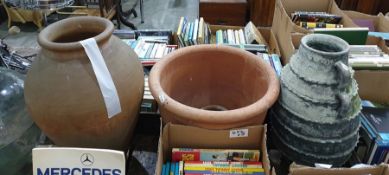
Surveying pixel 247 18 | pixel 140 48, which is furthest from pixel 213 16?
pixel 140 48

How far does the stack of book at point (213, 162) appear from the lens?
104 centimetres

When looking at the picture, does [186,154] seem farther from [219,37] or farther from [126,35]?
[126,35]

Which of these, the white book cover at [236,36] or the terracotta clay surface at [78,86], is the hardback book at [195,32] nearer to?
the white book cover at [236,36]

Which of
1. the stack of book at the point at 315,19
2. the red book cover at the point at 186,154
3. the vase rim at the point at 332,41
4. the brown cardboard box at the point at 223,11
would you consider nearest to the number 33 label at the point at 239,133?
the red book cover at the point at 186,154

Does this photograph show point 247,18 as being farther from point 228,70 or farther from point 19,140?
point 19,140

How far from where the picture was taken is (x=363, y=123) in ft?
3.99

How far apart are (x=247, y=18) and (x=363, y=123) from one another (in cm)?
170

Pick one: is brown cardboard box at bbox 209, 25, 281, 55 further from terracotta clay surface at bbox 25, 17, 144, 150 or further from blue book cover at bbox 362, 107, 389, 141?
terracotta clay surface at bbox 25, 17, 144, 150

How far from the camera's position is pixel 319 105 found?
3.27ft

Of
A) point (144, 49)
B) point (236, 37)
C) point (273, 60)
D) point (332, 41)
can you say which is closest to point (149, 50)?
point (144, 49)

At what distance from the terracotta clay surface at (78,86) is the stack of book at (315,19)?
1.16 m

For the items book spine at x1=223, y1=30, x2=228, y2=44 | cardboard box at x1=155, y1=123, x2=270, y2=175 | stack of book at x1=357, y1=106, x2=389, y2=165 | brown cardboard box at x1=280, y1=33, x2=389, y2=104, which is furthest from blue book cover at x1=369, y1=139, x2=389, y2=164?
book spine at x1=223, y1=30, x2=228, y2=44

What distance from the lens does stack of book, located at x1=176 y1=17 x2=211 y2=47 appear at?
1680 mm

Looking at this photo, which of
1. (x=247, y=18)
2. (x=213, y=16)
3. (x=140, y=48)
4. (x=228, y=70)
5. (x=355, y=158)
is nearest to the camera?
(x=355, y=158)
